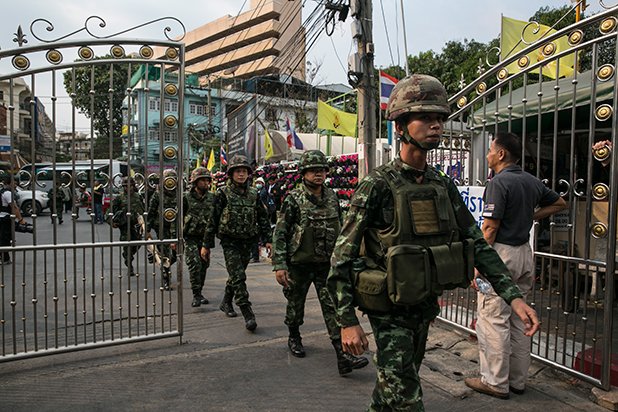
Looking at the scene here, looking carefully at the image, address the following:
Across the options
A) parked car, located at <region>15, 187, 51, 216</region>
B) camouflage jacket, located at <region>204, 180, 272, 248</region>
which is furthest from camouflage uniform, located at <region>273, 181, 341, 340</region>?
parked car, located at <region>15, 187, 51, 216</region>

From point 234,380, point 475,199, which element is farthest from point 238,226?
point 475,199

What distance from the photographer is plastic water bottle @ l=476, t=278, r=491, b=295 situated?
3.31 metres

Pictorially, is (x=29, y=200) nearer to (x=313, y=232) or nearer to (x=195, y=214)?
(x=195, y=214)

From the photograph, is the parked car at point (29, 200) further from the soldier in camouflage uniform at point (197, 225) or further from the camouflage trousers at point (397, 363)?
the camouflage trousers at point (397, 363)

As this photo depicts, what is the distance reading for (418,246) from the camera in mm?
2045

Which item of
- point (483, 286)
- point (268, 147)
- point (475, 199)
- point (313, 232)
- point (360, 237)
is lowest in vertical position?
point (483, 286)

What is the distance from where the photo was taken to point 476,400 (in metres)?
3.15

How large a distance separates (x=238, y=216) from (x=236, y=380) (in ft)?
6.01

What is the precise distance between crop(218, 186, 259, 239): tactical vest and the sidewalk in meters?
1.04

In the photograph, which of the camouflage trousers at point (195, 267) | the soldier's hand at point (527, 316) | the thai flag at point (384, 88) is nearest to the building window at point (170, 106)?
the camouflage trousers at point (195, 267)

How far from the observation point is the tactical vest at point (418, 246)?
201 centimetres

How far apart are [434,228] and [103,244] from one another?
2827 mm

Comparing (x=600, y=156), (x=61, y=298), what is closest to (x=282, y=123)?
(x=61, y=298)

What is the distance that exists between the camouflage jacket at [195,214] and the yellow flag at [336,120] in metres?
4.24
